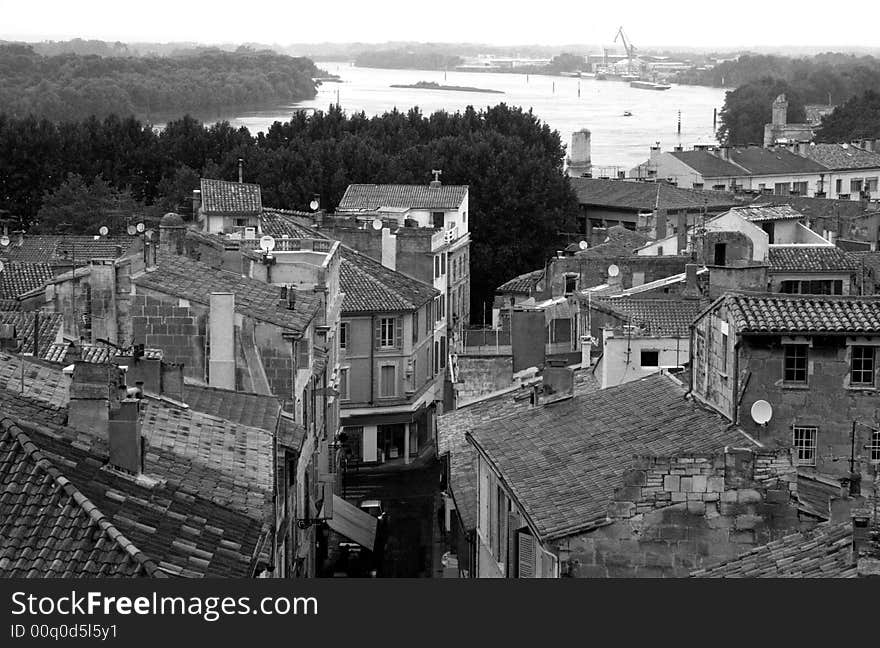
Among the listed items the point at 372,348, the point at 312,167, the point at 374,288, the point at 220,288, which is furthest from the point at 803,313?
the point at 312,167

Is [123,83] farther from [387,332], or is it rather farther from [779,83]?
[387,332]

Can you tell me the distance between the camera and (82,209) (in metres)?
71.5

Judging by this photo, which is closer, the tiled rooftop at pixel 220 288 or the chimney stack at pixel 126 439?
the chimney stack at pixel 126 439

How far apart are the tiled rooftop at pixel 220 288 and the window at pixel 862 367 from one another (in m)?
8.53

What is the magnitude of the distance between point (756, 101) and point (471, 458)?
12579cm

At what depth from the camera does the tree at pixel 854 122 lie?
388 feet

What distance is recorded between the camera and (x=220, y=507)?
15461mm

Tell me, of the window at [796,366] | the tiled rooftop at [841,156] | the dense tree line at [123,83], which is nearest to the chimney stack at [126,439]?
the window at [796,366]

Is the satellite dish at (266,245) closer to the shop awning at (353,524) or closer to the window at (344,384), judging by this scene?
the shop awning at (353,524)

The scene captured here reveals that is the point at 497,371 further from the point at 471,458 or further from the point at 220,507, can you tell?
the point at 220,507

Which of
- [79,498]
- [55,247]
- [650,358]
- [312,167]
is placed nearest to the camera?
[79,498]

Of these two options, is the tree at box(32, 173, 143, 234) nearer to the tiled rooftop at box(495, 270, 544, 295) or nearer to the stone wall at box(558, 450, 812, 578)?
the tiled rooftop at box(495, 270, 544, 295)

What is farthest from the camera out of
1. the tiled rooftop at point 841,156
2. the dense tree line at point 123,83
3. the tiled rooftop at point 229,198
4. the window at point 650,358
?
the dense tree line at point 123,83

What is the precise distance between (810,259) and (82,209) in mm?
38858
